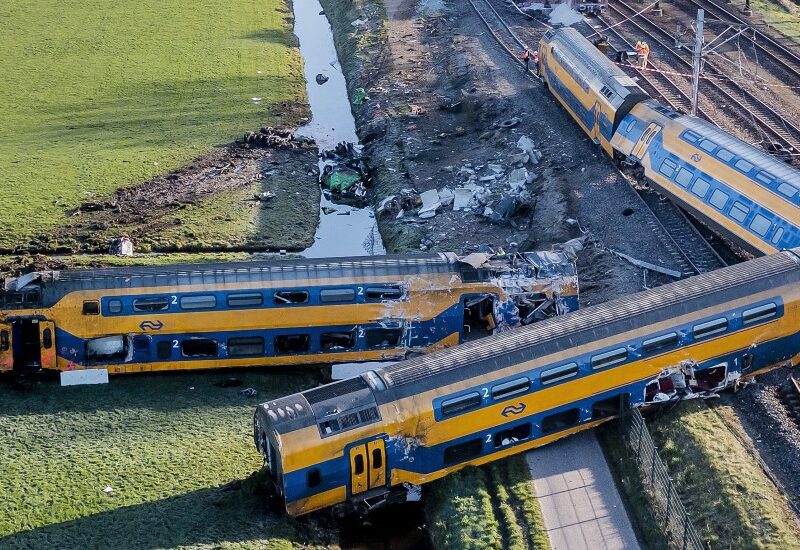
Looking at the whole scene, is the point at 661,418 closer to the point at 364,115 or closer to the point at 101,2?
the point at 364,115

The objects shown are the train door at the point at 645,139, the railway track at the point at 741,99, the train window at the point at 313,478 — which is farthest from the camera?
the railway track at the point at 741,99

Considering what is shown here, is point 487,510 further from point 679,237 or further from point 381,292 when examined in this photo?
point 679,237

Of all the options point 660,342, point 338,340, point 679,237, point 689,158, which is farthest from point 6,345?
point 689,158

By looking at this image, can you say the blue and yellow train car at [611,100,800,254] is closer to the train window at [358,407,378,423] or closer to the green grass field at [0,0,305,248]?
the train window at [358,407,378,423]

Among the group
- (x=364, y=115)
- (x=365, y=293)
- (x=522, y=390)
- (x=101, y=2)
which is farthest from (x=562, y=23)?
(x=522, y=390)

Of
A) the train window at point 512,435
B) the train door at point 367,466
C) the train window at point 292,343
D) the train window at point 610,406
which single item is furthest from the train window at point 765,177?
the train door at point 367,466

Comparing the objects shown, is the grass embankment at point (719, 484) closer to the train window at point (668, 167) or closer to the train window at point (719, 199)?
the train window at point (719, 199)

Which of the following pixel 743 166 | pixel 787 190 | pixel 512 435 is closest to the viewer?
pixel 512 435
